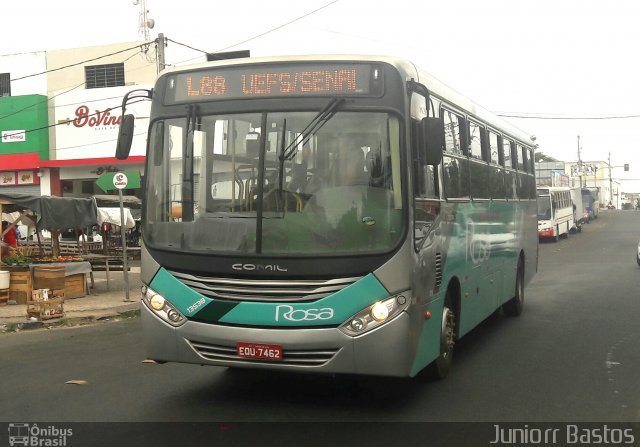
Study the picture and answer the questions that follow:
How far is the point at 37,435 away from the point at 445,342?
3665 millimetres

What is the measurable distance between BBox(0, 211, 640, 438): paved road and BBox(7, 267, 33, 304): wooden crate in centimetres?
390

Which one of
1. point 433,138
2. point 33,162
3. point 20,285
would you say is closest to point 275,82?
point 433,138

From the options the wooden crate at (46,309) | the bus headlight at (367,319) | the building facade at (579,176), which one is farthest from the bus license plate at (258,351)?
the building facade at (579,176)

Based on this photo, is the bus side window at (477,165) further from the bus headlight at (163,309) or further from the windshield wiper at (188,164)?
the bus headlight at (163,309)

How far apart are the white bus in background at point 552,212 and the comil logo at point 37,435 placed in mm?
31497

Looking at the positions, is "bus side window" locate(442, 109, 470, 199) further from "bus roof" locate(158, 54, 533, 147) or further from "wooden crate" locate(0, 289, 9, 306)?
"wooden crate" locate(0, 289, 9, 306)

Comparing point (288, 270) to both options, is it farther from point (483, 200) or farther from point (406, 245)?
point (483, 200)

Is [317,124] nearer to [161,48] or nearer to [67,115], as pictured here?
[161,48]

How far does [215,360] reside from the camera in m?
5.64

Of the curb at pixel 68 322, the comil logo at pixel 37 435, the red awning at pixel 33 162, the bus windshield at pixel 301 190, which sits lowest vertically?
the curb at pixel 68 322

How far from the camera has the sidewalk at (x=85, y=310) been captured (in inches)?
457

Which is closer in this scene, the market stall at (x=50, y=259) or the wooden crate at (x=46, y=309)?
the wooden crate at (x=46, y=309)

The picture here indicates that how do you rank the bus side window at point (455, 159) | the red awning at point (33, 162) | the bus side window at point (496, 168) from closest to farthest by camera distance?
the bus side window at point (455, 159) → the bus side window at point (496, 168) → the red awning at point (33, 162)

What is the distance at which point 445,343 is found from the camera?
6.68 metres
